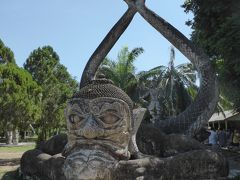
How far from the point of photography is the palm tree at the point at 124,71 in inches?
816

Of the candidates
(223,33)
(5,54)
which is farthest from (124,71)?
(5,54)

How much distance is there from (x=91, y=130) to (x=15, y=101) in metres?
19.8

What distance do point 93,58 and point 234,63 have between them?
11.7 feet

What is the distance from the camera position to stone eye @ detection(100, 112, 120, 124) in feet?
19.5

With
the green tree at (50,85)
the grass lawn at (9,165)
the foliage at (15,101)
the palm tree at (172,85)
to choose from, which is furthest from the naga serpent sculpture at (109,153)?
the foliage at (15,101)

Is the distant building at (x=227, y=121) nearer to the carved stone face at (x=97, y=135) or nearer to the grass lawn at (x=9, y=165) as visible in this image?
the grass lawn at (x=9, y=165)

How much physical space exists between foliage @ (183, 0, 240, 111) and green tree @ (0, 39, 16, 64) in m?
22.1

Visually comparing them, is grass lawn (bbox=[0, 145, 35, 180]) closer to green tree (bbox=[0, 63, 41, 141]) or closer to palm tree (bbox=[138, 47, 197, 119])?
green tree (bbox=[0, 63, 41, 141])

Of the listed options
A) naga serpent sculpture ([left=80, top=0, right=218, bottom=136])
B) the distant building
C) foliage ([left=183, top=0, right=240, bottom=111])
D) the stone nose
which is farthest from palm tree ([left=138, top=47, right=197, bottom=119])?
the stone nose

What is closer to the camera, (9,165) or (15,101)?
(9,165)

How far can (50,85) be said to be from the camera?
31641mm

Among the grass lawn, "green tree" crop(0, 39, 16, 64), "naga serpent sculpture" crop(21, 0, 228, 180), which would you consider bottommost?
the grass lawn

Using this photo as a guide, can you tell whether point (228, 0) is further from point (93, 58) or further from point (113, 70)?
point (113, 70)

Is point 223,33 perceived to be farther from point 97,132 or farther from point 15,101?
point 15,101
